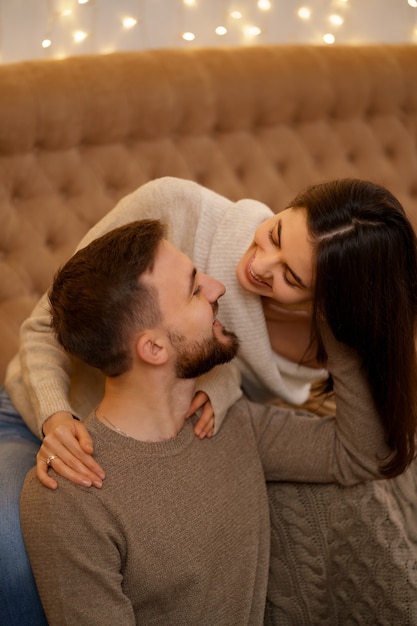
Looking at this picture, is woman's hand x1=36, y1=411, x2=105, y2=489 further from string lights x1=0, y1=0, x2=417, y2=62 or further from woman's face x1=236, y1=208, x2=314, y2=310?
string lights x1=0, y1=0, x2=417, y2=62

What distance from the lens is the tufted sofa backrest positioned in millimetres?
2387

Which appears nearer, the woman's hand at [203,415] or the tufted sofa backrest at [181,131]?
the woman's hand at [203,415]

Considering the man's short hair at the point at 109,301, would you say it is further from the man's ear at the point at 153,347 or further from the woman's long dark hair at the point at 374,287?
the woman's long dark hair at the point at 374,287

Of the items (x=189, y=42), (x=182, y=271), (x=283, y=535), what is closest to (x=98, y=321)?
(x=182, y=271)

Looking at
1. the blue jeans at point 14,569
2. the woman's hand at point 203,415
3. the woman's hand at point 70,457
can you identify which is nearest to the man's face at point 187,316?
the woman's hand at point 203,415

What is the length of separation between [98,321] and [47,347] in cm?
36

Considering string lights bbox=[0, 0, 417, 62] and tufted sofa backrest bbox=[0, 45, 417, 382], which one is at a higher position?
string lights bbox=[0, 0, 417, 62]

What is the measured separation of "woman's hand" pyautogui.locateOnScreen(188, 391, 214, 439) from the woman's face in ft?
0.94

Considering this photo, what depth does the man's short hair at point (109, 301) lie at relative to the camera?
1.50 m

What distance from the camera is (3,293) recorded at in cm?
238

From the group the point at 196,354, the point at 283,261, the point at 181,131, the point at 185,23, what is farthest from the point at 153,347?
the point at 185,23

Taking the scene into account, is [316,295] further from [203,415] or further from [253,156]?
[253,156]

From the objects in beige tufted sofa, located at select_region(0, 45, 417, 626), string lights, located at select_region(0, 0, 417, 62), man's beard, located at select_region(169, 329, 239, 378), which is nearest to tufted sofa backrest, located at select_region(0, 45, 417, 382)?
beige tufted sofa, located at select_region(0, 45, 417, 626)

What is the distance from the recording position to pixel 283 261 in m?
1.67
